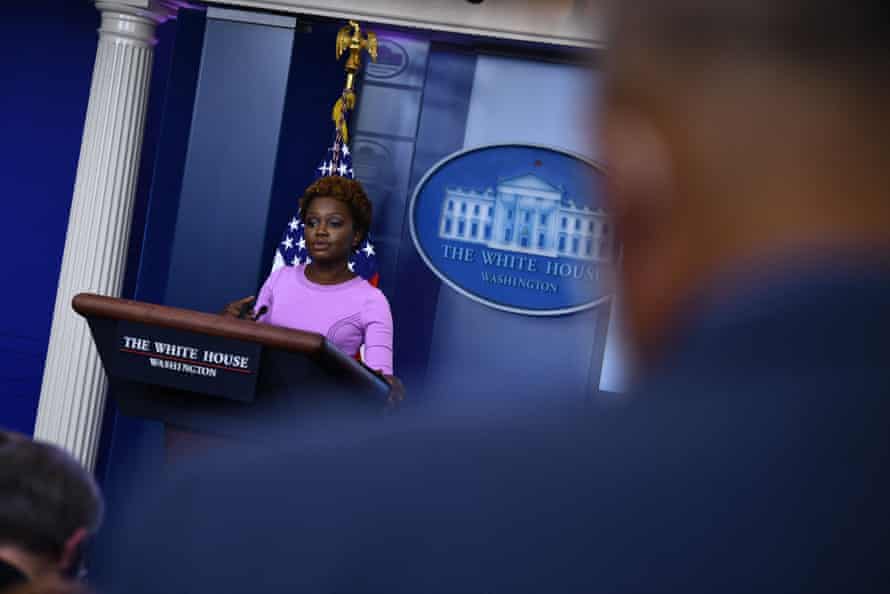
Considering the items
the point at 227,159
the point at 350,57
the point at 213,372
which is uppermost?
the point at 350,57

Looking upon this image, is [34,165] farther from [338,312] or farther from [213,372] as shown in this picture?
A: [213,372]

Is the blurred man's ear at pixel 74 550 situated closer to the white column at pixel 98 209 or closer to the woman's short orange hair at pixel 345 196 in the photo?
the woman's short orange hair at pixel 345 196

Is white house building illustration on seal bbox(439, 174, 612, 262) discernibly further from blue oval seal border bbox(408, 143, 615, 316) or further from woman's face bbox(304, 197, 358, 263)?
woman's face bbox(304, 197, 358, 263)

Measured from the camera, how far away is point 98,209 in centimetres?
551

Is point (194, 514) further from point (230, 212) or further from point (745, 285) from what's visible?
point (230, 212)

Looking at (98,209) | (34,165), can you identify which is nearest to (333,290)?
(98,209)

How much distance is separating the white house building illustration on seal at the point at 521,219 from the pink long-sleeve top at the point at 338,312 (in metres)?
1.10

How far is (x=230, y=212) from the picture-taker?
547 centimetres

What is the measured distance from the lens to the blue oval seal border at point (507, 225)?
5613 millimetres

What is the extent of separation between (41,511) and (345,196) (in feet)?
12.7

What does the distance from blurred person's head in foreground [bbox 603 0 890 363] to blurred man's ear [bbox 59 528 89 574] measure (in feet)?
2.05

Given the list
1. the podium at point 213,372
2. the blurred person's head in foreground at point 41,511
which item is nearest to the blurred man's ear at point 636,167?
the blurred person's head in foreground at point 41,511

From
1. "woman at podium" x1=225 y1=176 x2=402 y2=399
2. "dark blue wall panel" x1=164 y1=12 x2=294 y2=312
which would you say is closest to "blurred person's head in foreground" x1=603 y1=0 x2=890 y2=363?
"woman at podium" x1=225 y1=176 x2=402 y2=399

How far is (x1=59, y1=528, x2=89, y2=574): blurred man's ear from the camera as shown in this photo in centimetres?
94
